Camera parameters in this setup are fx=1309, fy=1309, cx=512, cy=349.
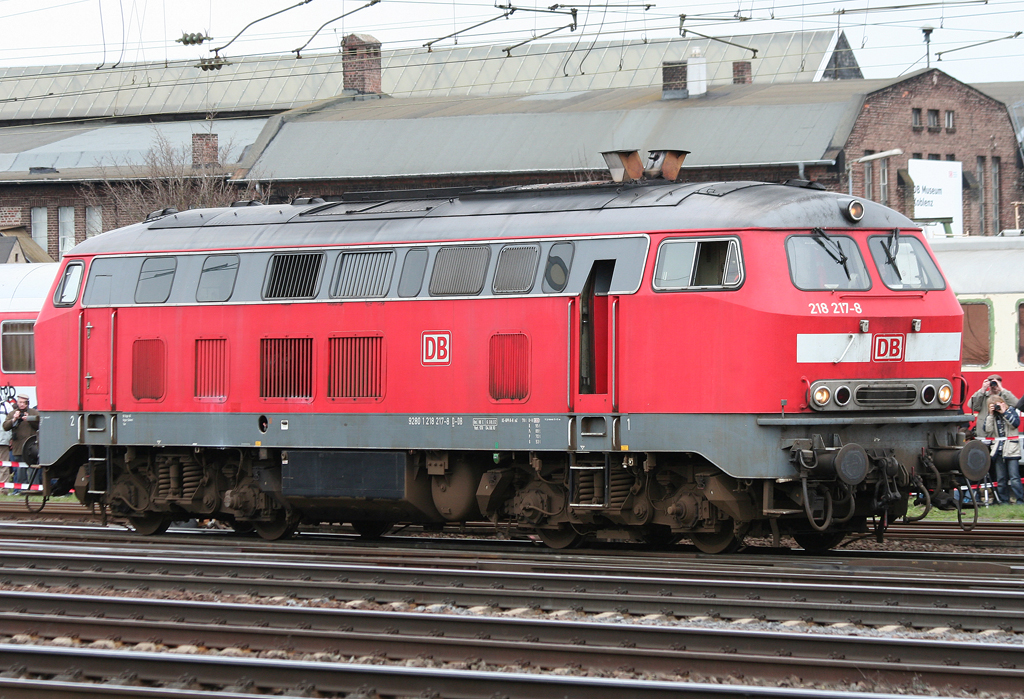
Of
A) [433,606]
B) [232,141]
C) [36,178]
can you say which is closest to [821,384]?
[433,606]

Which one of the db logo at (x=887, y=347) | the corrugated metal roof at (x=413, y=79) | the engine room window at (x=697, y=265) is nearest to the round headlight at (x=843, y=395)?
the db logo at (x=887, y=347)

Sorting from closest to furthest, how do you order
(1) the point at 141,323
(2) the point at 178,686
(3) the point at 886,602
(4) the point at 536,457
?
(2) the point at 178,686, (3) the point at 886,602, (4) the point at 536,457, (1) the point at 141,323

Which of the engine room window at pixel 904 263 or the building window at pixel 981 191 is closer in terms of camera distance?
the engine room window at pixel 904 263

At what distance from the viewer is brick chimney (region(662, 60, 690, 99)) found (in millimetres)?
44156

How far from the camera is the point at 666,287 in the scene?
12953 mm

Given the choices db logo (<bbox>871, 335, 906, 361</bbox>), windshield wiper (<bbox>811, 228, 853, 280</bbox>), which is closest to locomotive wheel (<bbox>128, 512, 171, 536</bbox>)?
windshield wiper (<bbox>811, 228, 853, 280</bbox>)

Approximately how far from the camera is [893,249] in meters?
13.3

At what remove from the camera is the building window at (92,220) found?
149 feet

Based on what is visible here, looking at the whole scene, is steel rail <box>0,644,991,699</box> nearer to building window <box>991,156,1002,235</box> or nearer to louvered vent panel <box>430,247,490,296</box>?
louvered vent panel <box>430,247,490,296</box>

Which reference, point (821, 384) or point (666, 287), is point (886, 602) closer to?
point (821, 384)

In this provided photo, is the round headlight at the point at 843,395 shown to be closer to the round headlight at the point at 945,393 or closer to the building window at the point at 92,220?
the round headlight at the point at 945,393

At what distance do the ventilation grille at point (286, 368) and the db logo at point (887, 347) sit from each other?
621 cm

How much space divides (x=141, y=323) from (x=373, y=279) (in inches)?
132

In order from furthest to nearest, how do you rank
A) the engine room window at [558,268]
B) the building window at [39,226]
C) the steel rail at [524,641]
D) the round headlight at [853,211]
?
the building window at [39,226], the engine room window at [558,268], the round headlight at [853,211], the steel rail at [524,641]
